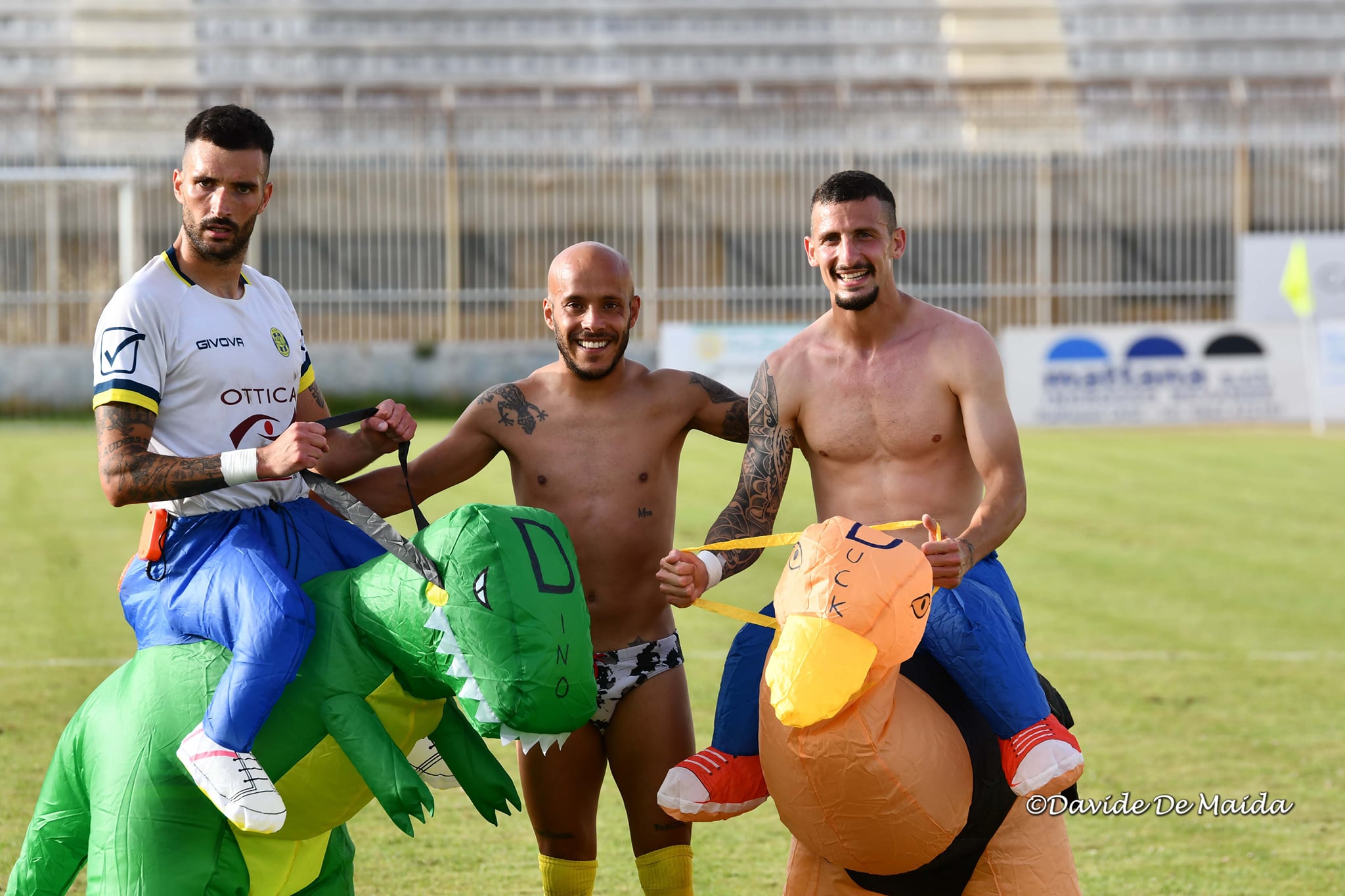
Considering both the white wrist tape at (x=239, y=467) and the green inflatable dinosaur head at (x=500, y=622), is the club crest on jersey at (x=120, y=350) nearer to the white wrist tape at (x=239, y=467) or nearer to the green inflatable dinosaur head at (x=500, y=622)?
the white wrist tape at (x=239, y=467)

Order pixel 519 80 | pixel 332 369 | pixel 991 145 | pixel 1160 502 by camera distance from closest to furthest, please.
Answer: pixel 1160 502, pixel 332 369, pixel 991 145, pixel 519 80

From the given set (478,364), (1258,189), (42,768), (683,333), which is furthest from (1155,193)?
(42,768)

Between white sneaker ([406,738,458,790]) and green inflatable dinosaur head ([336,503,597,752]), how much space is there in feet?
1.44

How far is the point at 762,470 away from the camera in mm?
4047

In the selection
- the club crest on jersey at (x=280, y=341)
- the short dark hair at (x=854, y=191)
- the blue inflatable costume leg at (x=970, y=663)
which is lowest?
the blue inflatable costume leg at (x=970, y=663)

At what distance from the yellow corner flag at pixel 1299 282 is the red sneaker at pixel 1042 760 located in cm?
2239

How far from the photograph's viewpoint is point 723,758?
11.8ft

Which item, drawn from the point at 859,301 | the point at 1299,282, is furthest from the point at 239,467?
the point at 1299,282

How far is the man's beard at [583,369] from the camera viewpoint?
4.10 metres

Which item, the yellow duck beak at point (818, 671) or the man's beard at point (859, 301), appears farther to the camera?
the man's beard at point (859, 301)

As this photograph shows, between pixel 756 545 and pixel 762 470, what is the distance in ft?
1.24

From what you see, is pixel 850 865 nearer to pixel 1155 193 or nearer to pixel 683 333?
pixel 683 333

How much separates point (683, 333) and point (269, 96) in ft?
34.7

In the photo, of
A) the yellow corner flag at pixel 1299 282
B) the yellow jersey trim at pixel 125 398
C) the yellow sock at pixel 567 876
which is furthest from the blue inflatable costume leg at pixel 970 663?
the yellow corner flag at pixel 1299 282
